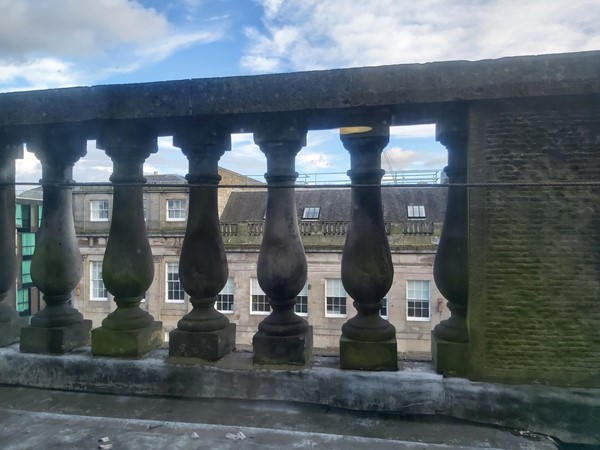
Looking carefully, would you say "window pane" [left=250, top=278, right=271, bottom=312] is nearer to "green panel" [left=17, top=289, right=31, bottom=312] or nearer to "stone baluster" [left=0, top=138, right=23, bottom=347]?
"green panel" [left=17, top=289, right=31, bottom=312]

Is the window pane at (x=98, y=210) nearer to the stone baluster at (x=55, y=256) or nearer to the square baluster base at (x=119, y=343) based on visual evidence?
the stone baluster at (x=55, y=256)

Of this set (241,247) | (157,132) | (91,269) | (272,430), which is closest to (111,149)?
(157,132)

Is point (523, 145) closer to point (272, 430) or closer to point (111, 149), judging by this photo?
point (272, 430)

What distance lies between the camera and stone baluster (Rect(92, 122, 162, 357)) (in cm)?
269

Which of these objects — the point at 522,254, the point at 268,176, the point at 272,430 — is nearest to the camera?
the point at 272,430

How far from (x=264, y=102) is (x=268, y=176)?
411mm

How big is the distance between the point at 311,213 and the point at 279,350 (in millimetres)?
22556

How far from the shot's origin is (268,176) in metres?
2.54

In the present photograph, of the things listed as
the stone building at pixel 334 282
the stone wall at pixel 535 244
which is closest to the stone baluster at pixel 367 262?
the stone wall at pixel 535 244

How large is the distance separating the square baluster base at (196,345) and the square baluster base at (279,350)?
23 centimetres

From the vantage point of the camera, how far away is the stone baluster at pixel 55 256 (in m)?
2.79

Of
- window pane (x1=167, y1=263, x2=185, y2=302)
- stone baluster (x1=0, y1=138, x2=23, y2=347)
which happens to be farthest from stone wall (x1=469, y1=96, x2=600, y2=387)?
window pane (x1=167, y1=263, x2=185, y2=302)

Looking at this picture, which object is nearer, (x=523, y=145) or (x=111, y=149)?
(x=523, y=145)

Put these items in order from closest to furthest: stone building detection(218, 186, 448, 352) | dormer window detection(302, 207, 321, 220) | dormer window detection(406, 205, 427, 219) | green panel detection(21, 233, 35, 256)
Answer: stone building detection(218, 186, 448, 352) → green panel detection(21, 233, 35, 256) → dormer window detection(406, 205, 427, 219) → dormer window detection(302, 207, 321, 220)
